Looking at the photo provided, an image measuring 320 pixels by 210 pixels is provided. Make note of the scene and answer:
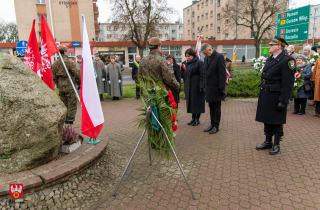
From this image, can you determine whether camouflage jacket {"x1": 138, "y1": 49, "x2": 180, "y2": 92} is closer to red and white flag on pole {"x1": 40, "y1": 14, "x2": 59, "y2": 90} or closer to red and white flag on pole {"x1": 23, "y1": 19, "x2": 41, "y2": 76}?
red and white flag on pole {"x1": 40, "y1": 14, "x2": 59, "y2": 90}

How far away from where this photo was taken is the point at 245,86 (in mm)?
11164

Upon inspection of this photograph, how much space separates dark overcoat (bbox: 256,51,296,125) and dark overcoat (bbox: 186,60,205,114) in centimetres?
193

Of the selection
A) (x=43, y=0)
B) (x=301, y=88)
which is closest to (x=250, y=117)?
(x=301, y=88)

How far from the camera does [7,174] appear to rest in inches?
118

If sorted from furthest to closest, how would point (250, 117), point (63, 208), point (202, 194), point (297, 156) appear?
1. point (250, 117)
2. point (297, 156)
3. point (202, 194)
4. point (63, 208)

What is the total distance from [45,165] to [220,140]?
346 cm

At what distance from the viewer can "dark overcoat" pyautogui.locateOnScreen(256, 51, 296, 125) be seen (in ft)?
13.3

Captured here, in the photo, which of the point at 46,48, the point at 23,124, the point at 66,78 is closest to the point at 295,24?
the point at 66,78

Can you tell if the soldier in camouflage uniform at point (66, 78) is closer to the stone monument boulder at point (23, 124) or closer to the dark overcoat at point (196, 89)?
the stone monument boulder at point (23, 124)

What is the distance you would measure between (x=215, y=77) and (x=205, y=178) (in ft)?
8.75

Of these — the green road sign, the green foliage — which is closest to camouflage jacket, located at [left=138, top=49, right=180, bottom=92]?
the green foliage

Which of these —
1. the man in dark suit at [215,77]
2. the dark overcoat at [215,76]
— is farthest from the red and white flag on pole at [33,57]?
the dark overcoat at [215,76]

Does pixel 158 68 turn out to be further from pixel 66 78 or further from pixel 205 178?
pixel 66 78

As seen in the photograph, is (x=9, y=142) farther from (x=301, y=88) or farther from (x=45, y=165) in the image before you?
(x=301, y=88)
